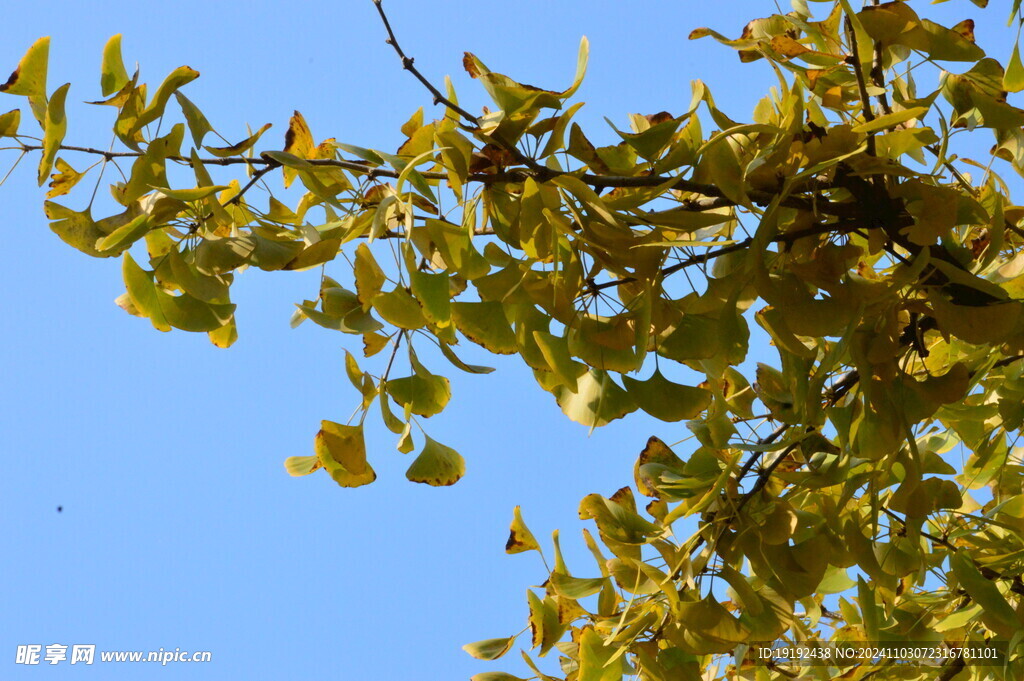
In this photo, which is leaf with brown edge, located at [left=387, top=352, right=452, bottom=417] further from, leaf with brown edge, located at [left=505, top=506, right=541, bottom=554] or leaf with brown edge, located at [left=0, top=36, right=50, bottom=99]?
leaf with brown edge, located at [left=0, top=36, right=50, bottom=99]

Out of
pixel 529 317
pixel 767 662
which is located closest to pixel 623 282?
pixel 529 317

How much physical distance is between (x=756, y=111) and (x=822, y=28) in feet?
0.35

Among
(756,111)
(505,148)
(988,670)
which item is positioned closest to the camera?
(505,148)

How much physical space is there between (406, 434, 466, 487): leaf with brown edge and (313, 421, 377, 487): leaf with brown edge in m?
0.07

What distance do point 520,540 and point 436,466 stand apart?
0.13 metres

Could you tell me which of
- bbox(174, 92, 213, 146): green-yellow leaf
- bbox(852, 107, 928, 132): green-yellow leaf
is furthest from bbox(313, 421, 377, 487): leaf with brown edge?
bbox(852, 107, 928, 132): green-yellow leaf

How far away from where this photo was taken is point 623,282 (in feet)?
1.86

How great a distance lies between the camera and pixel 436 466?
695mm

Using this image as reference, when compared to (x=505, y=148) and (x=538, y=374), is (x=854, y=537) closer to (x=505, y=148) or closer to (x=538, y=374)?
(x=538, y=374)

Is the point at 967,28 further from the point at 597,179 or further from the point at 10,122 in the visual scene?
the point at 10,122

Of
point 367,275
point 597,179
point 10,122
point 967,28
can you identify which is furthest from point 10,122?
point 967,28

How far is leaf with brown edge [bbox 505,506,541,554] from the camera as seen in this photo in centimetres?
76

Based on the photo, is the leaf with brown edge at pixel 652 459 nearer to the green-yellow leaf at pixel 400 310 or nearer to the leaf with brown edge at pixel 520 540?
the leaf with brown edge at pixel 520 540

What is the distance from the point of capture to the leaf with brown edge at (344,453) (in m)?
0.61
